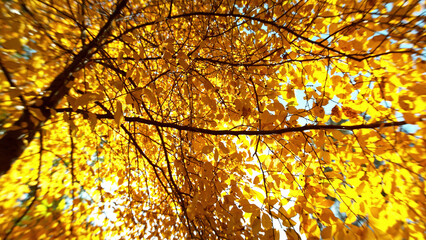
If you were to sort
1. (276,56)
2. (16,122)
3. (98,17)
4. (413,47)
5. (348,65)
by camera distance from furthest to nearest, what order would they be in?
(276,56) < (98,17) < (348,65) < (16,122) < (413,47)

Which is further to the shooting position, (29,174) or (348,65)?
(29,174)

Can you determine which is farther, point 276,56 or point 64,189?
A: point 64,189

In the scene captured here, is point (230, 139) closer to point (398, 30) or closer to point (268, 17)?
point (268, 17)

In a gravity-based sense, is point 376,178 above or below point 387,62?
below

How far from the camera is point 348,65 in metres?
1.89

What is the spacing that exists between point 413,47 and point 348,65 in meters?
0.64

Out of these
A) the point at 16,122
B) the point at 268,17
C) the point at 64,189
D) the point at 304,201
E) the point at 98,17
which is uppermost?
the point at 268,17

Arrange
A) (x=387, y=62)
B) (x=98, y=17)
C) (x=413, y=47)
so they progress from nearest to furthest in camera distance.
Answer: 1. (x=413, y=47)
2. (x=387, y=62)
3. (x=98, y=17)

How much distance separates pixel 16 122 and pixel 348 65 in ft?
12.3

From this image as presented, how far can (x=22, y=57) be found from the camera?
1.40 meters

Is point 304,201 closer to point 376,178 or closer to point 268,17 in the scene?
point 376,178

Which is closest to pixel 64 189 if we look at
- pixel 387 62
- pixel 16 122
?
pixel 16 122

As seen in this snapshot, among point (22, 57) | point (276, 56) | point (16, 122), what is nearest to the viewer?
point (22, 57)

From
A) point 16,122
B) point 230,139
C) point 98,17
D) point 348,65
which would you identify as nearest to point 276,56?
point 348,65
